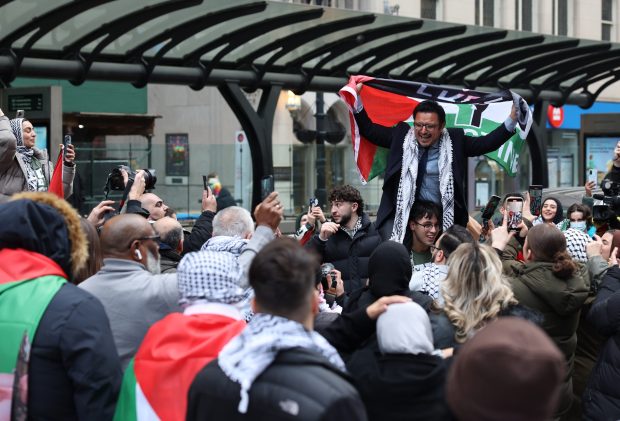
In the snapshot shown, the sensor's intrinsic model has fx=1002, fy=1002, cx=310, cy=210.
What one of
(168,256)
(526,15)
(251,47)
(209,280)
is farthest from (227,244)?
(526,15)

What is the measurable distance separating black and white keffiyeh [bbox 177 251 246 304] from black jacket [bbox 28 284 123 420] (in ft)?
1.04

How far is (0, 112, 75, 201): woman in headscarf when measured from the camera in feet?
21.6

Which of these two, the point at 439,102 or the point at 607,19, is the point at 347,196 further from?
the point at 607,19

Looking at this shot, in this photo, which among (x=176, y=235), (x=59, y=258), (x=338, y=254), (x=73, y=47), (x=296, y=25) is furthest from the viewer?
(x=296, y=25)

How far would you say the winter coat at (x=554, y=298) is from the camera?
529cm

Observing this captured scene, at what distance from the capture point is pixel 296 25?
13.6 metres

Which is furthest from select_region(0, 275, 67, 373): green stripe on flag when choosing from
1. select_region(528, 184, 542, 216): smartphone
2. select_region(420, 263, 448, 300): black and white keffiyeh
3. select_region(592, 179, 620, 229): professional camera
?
select_region(528, 184, 542, 216): smartphone

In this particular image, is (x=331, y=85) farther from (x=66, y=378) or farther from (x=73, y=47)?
(x=66, y=378)

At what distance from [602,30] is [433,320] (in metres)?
34.3

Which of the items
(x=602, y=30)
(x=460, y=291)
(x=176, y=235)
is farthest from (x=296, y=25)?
(x=602, y=30)

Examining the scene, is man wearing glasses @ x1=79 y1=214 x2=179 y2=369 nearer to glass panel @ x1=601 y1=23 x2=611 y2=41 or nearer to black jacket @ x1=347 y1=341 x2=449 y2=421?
black jacket @ x1=347 y1=341 x2=449 y2=421

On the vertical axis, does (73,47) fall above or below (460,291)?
above

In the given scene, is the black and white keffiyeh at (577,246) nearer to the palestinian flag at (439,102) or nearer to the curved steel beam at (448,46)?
the palestinian flag at (439,102)

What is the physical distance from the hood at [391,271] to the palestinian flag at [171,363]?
2.57 ft
